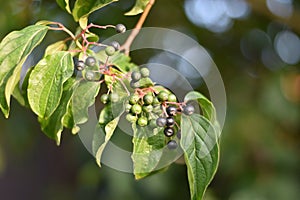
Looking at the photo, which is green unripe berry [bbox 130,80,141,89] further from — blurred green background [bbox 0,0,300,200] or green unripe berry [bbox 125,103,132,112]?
blurred green background [bbox 0,0,300,200]

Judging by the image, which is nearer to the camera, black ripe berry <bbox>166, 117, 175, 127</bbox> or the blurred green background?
black ripe berry <bbox>166, 117, 175, 127</bbox>

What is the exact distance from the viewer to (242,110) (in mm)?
1609

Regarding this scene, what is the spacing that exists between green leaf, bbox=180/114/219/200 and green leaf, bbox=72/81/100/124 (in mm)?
96

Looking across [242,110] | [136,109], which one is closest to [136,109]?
[136,109]

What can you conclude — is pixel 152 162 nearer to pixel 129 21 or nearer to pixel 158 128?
pixel 158 128

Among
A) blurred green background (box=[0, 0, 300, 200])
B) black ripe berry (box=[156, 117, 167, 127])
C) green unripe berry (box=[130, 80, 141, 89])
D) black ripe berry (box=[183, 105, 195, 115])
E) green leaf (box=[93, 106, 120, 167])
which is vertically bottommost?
blurred green background (box=[0, 0, 300, 200])

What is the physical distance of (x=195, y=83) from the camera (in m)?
1.38

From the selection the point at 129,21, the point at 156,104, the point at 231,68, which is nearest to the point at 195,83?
the point at 129,21

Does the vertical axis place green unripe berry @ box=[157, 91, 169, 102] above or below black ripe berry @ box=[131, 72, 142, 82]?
below

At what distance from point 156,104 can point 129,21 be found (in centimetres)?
78

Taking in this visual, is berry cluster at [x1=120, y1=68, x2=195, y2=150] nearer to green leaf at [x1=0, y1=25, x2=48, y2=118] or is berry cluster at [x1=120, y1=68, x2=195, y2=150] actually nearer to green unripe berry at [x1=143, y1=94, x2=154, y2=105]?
green unripe berry at [x1=143, y1=94, x2=154, y2=105]

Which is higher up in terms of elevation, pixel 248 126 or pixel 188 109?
pixel 188 109

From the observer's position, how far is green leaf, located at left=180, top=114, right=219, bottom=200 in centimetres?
60

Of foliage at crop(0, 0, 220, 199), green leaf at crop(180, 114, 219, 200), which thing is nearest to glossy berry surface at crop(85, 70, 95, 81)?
foliage at crop(0, 0, 220, 199)
